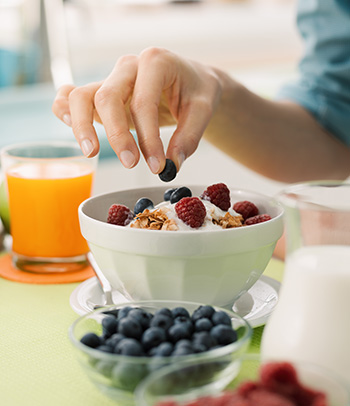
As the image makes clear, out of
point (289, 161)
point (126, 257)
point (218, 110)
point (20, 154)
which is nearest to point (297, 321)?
point (126, 257)

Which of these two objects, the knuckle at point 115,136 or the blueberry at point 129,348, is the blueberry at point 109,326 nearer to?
the blueberry at point 129,348

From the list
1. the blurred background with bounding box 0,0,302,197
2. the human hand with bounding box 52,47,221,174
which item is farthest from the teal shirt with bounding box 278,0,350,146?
the human hand with bounding box 52,47,221,174

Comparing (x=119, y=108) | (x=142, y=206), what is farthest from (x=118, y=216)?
(x=119, y=108)

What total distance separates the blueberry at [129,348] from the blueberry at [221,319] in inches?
3.0

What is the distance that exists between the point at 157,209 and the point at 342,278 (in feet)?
0.92

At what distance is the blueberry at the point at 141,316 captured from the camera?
521 mm

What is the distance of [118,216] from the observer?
72cm

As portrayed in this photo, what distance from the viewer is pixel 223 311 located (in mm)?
536

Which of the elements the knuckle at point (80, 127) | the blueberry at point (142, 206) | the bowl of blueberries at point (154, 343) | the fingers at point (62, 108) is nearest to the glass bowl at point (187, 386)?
the bowl of blueberries at point (154, 343)

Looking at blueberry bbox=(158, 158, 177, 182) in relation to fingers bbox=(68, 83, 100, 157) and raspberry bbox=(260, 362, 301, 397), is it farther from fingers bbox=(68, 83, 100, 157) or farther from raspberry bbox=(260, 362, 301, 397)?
raspberry bbox=(260, 362, 301, 397)

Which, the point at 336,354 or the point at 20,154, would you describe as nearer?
the point at 336,354

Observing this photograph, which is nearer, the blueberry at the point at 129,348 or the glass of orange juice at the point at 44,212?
the blueberry at the point at 129,348

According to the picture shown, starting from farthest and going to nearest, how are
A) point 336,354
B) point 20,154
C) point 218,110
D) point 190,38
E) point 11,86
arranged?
point 190,38 → point 11,86 → point 218,110 → point 20,154 → point 336,354

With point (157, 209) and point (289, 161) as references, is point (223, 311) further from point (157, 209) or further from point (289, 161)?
point (289, 161)
